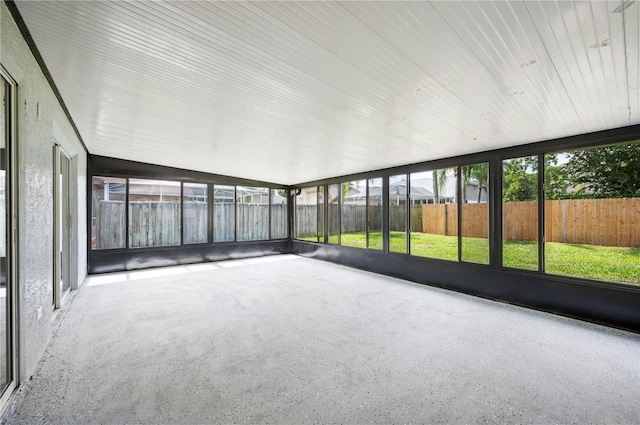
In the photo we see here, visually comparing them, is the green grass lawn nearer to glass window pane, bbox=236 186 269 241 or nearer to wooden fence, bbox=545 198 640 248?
wooden fence, bbox=545 198 640 248

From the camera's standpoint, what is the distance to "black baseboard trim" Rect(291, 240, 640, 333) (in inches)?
129

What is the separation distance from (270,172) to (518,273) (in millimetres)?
5537

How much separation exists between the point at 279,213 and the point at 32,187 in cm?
689

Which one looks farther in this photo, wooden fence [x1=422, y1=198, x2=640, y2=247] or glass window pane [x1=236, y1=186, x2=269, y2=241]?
glass window pane [x1=236, y1=186, x2=269, y2=241]

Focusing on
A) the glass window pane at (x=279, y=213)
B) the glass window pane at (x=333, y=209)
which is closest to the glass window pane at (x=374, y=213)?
the glass window pane at (x=333, y=209)

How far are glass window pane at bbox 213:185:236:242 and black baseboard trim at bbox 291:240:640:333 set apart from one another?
Answer: 165 inches

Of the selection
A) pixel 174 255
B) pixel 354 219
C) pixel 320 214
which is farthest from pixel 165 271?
pixel 354 219

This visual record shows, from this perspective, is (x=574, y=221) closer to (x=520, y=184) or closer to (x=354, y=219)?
(x=520, y=184)

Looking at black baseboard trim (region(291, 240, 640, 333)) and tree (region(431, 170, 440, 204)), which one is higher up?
tree (region(431, 170, 440, 204))

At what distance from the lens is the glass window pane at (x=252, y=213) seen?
8.24 meters

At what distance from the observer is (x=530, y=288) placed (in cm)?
399

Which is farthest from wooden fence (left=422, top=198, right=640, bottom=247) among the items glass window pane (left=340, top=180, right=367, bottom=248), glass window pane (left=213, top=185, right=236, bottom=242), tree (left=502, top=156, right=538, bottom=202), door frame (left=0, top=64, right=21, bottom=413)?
glass window pane (left=213, top=185, right=236, bottom=242)

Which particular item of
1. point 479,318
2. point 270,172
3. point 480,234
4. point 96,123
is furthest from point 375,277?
point 96,123

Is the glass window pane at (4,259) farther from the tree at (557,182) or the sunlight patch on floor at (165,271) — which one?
the tree at (557,182)
